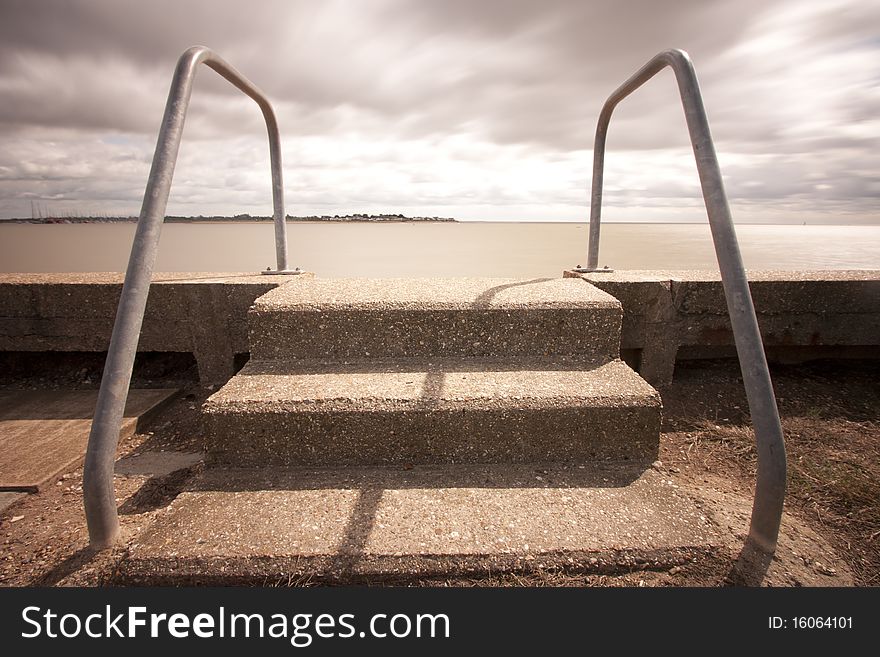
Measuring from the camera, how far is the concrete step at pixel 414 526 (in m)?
1.10

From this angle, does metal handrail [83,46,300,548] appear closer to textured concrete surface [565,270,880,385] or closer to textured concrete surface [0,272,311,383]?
textured concrete surface [0,272,311,383]

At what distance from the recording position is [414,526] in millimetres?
1201

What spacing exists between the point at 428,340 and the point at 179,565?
3.76ft

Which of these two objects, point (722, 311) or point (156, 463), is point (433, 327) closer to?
point (156, 463)

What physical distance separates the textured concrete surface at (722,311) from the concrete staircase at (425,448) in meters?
0.39

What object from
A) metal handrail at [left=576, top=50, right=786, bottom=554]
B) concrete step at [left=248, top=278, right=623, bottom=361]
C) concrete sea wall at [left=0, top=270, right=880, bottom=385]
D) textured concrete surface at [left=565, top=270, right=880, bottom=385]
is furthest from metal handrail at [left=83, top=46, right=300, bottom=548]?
textured concrete surface at [left=565, top=270, right=880, bottom=385]

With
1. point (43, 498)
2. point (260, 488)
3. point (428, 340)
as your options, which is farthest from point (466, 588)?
point (43, 498)

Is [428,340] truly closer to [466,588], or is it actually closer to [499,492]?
[499,492]

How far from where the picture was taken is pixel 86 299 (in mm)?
2309

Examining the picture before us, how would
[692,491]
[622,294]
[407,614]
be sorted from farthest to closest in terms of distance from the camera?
[622,294] → [692,491] → [407,614]

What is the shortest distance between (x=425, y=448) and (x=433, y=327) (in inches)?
22.3

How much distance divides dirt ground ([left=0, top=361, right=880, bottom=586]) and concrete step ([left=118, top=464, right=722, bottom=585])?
55mm

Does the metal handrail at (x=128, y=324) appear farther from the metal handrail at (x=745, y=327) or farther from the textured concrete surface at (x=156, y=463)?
the metal handrail at (x=745, y=327)

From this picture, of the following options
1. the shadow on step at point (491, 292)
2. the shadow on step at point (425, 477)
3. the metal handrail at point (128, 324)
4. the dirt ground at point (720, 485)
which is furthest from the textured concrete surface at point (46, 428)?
the shadow on step at point (491, 292)
